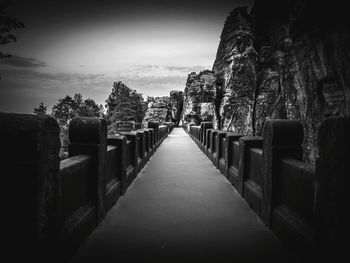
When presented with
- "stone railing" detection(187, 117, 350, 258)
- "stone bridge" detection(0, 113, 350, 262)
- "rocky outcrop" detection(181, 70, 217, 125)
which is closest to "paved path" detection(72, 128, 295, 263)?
"stone bridge" detection(0, 113, 350, 262)

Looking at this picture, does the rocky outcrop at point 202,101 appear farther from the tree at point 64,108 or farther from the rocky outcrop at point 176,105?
the tree at point 64,108

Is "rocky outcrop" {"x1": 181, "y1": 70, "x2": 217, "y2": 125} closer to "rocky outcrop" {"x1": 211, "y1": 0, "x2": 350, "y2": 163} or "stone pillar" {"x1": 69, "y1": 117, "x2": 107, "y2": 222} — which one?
"rocky outcrop" {"x1": 211, "y1": 0, "x2": 350, "y2": 163}

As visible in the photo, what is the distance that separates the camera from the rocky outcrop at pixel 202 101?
41469mm

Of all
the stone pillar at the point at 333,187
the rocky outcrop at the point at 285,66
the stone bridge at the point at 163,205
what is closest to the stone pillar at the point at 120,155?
the stone bridge at the point at 163,205

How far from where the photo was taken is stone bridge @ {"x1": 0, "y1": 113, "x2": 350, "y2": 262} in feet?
5.94

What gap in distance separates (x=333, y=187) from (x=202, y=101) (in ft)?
133

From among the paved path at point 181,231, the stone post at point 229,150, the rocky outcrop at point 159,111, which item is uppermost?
the rocky outcrop at point 159,111

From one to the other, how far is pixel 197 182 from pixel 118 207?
7.76 ft

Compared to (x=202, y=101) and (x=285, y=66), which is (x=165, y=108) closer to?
(x=202, y=101)

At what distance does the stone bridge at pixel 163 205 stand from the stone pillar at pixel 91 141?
1cm

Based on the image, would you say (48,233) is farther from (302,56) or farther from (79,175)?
(302,56)

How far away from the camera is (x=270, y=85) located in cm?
4172

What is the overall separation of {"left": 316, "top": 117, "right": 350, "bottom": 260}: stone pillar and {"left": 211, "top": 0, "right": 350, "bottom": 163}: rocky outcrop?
1884 centimetres

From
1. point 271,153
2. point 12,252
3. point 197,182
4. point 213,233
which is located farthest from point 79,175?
point 197,182
